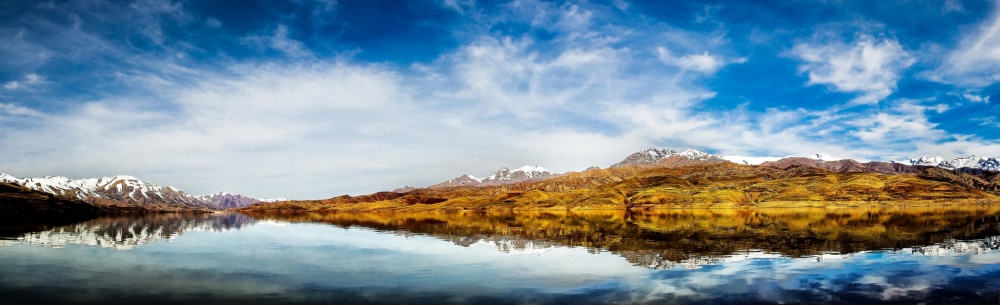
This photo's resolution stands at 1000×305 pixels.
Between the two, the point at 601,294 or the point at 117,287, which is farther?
the point at 117,287

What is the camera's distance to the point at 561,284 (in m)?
35.3

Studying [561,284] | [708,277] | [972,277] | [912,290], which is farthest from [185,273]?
[972,277]

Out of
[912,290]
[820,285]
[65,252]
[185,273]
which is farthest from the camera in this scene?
[65,252]

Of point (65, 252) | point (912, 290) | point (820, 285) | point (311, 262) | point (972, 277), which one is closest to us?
point (912, 290)

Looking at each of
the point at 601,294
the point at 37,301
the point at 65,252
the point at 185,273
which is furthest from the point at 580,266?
the point at 65,252

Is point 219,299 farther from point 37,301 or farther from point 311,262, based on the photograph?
point 311,262

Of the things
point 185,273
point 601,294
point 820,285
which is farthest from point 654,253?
point 185,273

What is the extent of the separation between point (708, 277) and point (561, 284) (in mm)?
10722

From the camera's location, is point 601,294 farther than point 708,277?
No

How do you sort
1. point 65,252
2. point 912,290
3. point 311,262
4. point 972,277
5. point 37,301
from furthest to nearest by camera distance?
point 65,252 < point 311,262 < point 972,277 < point 912,290 < point 37,301

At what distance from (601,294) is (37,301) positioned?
32389mm

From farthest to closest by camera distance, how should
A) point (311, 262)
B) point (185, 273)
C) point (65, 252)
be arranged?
point (65, 252), point (311, 262), point (185, 273)

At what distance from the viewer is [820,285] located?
33.9m

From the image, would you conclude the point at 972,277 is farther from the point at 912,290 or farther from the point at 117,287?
the point at 117,287
